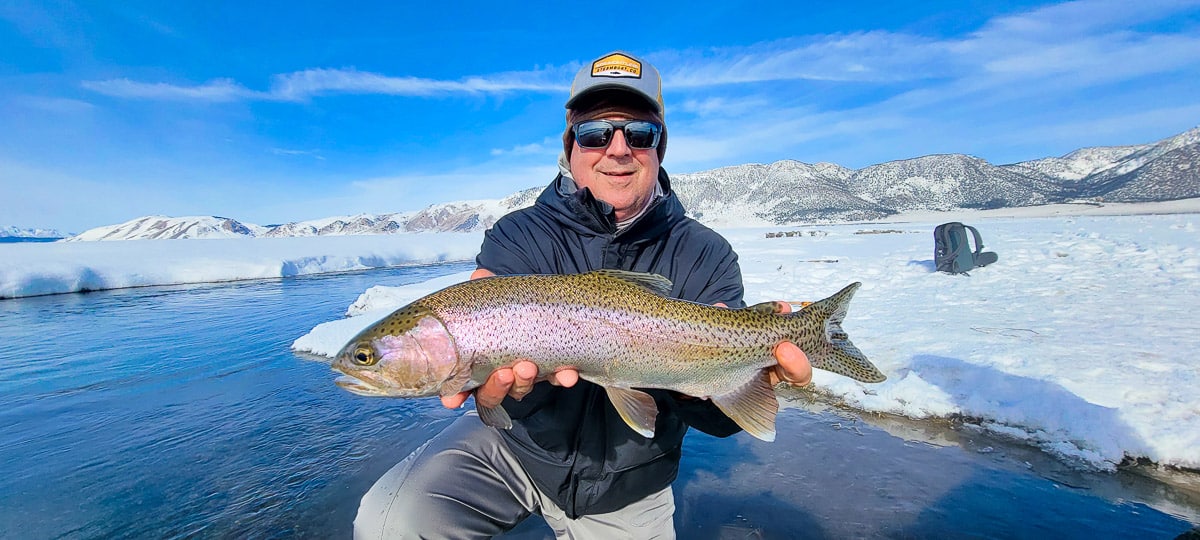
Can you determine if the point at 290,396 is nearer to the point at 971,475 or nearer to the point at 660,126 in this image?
the point at 660,126

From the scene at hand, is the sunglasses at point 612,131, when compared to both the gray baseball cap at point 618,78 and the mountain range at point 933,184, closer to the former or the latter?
the gray baseball cap at point 618,78

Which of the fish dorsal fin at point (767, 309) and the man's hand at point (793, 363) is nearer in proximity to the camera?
the man's hand at point (793, 363)

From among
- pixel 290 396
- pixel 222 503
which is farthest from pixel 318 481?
pixel 290 396

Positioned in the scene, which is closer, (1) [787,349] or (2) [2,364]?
(1) [787,349]

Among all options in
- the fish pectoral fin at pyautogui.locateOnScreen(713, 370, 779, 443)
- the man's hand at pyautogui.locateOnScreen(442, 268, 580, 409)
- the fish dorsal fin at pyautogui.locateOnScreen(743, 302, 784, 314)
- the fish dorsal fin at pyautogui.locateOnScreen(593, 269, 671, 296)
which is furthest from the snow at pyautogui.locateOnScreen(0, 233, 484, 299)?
the fish dorsal fin at pyautogui.locateOnScreen(743, 302, 784, 314)

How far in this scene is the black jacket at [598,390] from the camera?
306 centimetres

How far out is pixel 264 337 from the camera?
452 inches

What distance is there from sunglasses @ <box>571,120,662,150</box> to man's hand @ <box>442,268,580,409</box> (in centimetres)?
162

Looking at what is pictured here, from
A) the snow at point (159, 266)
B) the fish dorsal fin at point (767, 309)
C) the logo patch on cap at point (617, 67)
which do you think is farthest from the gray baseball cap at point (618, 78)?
the snow at point (159, 266)

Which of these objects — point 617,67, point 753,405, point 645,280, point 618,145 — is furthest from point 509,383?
point 617,67

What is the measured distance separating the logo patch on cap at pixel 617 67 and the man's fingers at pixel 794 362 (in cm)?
200

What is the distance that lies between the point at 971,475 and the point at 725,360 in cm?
335

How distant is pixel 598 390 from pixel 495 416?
802 mm

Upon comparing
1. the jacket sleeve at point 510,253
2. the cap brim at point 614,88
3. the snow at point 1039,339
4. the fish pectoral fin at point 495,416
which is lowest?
the snow at point 1039,339
